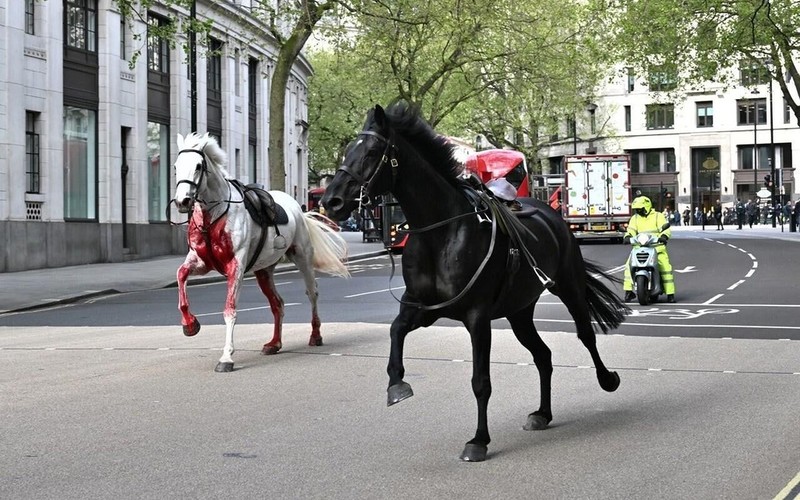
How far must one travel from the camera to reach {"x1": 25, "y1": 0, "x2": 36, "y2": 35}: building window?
31.3 metres

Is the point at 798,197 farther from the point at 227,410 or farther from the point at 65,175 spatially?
the point at 227,410

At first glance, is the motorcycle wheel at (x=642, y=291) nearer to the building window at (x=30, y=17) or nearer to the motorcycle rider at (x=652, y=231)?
the motorcycle rider at (x=652, y=231)

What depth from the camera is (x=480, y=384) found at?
6730 millimetres

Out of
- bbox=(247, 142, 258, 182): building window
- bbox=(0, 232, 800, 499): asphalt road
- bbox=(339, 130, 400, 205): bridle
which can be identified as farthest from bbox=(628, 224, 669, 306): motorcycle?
bbox=(247, 142, 258, 182): building window

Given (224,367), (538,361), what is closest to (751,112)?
(224,367)

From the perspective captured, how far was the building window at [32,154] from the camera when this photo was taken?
103 ft

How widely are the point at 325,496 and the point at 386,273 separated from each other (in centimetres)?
2387

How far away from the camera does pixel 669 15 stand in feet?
126

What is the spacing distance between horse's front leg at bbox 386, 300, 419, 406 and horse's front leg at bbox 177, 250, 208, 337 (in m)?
4.63

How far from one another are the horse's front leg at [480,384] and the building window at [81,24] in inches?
1147

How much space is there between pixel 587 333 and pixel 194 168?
14.5 feet

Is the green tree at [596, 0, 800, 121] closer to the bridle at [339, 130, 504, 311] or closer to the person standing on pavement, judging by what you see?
the bridle at [339, 130, 504, 311]

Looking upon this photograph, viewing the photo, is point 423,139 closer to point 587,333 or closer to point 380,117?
point 380,117

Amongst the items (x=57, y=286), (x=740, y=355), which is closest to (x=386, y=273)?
(x=57, y=286)
